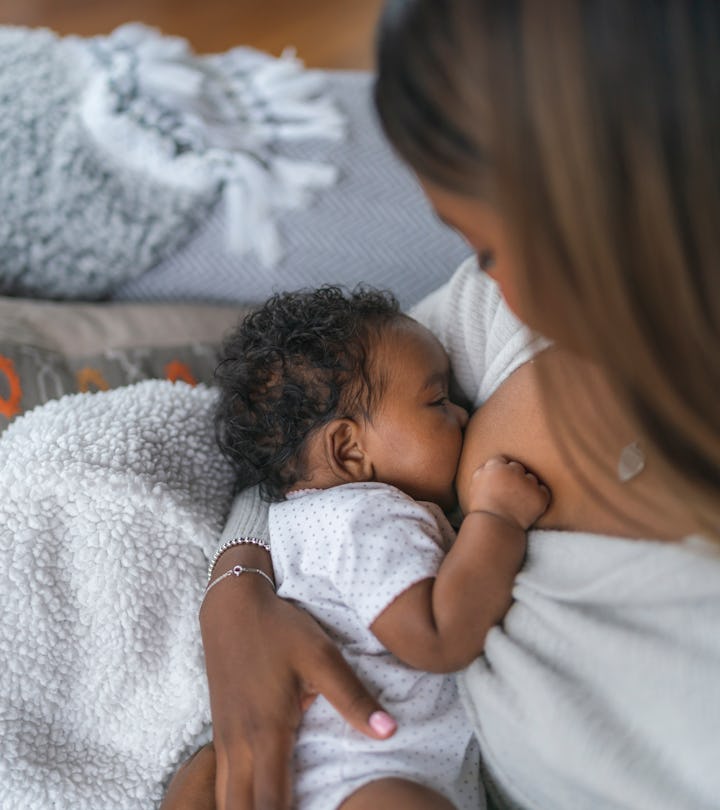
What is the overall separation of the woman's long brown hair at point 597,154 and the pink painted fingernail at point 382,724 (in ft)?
Answer: 1.15

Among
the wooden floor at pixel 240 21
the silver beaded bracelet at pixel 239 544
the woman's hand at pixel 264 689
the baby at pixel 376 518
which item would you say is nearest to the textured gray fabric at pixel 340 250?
the baby at pixel 376 518

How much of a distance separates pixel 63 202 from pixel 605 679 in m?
0.97

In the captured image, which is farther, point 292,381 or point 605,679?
point 292,381

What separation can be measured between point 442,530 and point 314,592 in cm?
15

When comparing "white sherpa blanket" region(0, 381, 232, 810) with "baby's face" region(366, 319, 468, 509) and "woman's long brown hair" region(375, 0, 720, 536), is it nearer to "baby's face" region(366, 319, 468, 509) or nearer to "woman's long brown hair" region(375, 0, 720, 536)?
"baby's face" region(366, 319, 468, 509)

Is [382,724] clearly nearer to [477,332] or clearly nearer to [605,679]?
[605,679]

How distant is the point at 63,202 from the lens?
1.31m

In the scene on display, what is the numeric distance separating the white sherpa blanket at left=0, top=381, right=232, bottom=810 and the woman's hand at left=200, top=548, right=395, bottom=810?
0.10 metres

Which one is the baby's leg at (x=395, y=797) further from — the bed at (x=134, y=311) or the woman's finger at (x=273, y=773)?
the bed at (x=134, y=311)

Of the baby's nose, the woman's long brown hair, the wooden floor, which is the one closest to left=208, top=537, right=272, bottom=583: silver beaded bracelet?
the baby's nose

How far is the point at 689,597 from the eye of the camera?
0.73m

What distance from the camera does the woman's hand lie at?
816 mm

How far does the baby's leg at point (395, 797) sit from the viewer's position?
771mm

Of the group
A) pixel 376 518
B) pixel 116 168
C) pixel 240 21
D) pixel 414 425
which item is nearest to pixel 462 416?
pixel 414 425
